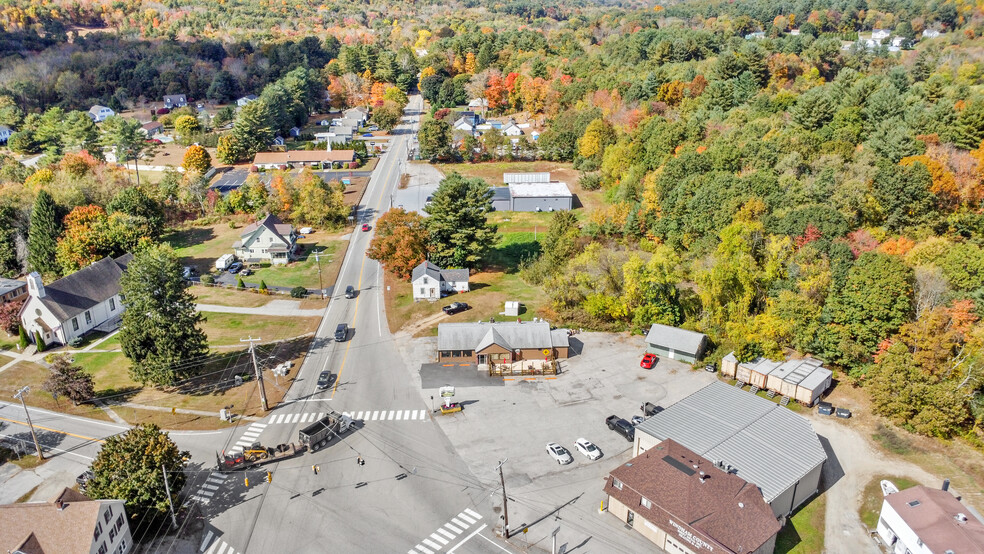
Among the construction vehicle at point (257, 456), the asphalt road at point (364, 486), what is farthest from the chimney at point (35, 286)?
the construction vehicle at point (257, 456)

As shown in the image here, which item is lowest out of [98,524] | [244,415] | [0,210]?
[244,415]

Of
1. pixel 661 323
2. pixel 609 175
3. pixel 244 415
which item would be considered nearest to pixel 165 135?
pixel 609 175

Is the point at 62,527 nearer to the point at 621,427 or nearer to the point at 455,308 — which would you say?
the point at 621,427

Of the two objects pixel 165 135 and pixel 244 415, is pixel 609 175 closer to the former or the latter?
pixel 244 415

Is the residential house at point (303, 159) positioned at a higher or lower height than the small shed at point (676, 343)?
higher

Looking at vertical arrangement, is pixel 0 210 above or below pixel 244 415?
above

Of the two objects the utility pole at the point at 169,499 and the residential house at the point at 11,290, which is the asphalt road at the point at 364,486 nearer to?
the utility pole at the point at 169,499
